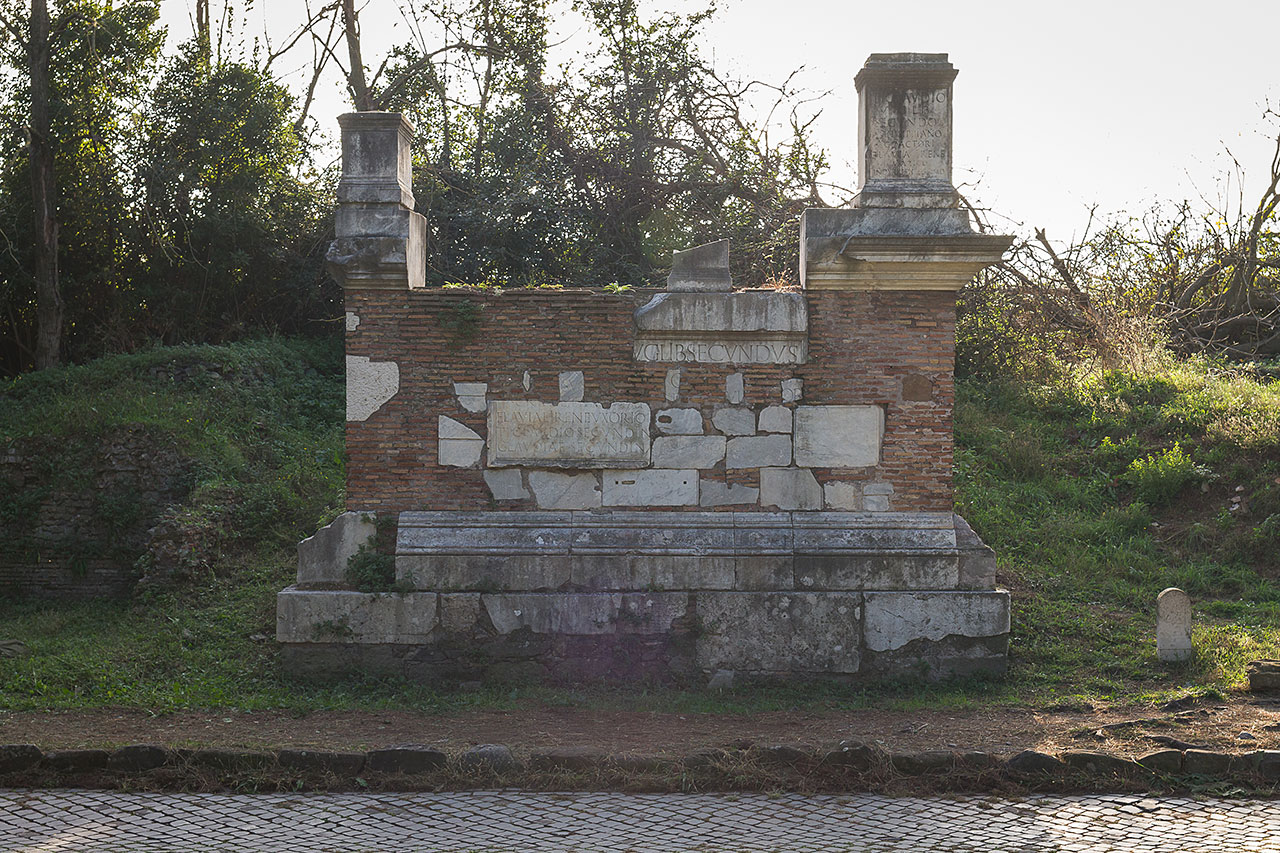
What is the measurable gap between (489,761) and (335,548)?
273 cm

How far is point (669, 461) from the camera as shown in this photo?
27.1ft

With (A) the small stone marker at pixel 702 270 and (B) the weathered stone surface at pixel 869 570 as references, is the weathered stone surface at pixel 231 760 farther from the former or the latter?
(A) the small stone marker at pixel 702 270

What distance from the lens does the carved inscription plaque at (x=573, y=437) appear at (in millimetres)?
8242

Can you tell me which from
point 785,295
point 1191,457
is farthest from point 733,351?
point 1191,457

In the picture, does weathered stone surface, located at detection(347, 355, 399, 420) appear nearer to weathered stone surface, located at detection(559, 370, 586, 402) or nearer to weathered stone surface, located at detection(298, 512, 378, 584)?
weathered stone surface, located at detection(298, 512, 378, 584)

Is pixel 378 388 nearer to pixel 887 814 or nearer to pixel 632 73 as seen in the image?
pixel 887 814

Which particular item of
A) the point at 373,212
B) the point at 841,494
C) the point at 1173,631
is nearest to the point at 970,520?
the point at 1173,631

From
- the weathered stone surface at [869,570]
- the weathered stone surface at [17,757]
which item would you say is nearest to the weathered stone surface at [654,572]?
the weathered stone surface at [869,570]

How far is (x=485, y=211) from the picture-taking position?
1600cm

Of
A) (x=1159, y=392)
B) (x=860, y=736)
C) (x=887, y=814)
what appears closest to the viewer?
(x=887, y=814)

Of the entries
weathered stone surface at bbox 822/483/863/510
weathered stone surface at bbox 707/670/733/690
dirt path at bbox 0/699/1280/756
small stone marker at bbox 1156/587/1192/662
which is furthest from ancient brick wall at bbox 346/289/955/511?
small stone marker at bbox 1156/587/1192/662

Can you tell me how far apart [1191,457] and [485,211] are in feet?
32.0

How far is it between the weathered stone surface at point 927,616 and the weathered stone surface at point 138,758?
4.73m

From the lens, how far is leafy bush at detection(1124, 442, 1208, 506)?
38.7 feet
